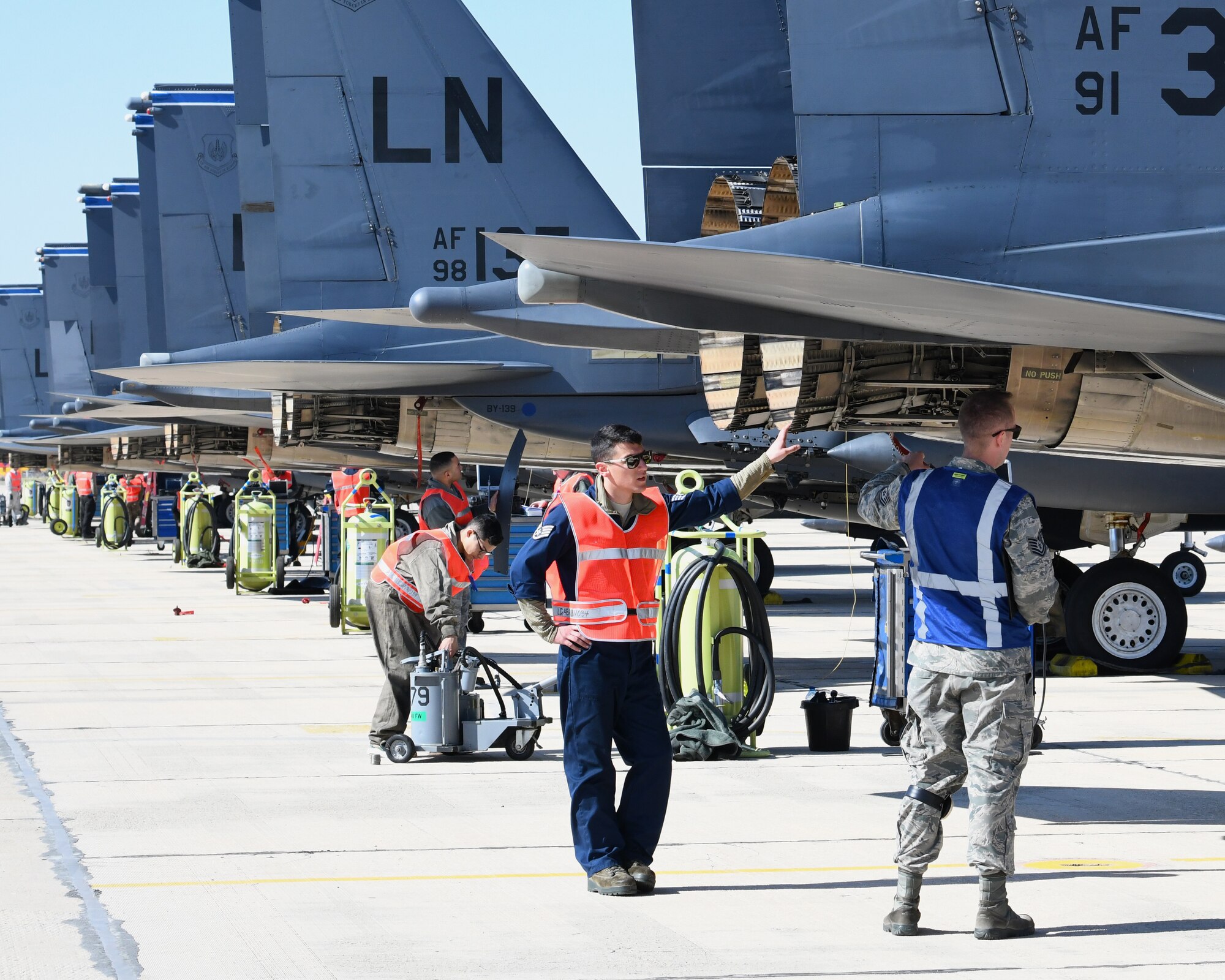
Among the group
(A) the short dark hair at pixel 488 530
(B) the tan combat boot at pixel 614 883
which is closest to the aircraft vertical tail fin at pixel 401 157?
(A) the short dark hair at pixel 488 530

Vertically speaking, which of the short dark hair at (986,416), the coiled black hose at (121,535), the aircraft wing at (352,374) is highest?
the aircraft wing at (352,374)

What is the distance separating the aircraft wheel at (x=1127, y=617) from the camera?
15.0m

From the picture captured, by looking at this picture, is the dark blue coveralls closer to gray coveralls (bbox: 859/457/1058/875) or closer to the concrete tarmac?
the concrete tarmac

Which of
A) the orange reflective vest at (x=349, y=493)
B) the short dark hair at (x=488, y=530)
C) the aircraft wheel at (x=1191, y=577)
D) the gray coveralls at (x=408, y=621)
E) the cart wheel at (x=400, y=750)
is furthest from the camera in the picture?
the aircraft wheel at (x=1191, y=577)

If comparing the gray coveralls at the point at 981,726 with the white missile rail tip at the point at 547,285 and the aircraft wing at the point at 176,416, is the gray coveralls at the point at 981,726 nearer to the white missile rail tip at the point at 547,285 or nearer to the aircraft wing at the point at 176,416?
the white missile rail tip at the point at 547,285

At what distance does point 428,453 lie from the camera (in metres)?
22.1

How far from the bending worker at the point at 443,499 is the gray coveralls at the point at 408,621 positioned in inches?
149

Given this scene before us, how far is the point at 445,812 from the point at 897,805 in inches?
96.6

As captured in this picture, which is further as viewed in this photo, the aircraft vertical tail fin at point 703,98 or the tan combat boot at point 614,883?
the aircraft vertical tail fin at point 703,98

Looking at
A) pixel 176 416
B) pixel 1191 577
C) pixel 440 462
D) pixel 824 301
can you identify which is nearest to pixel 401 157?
pixel 440 462

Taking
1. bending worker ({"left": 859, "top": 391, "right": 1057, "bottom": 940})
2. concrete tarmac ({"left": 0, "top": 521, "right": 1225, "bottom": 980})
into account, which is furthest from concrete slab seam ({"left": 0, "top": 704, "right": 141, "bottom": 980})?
bending worker ({"left": 859, "top": 391, "right": 1057, "bottom": 940})

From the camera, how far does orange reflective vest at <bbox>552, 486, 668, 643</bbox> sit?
7438 mm

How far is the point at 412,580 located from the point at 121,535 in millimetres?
35730

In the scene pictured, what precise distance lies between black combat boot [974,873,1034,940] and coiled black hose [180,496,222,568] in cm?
3017
